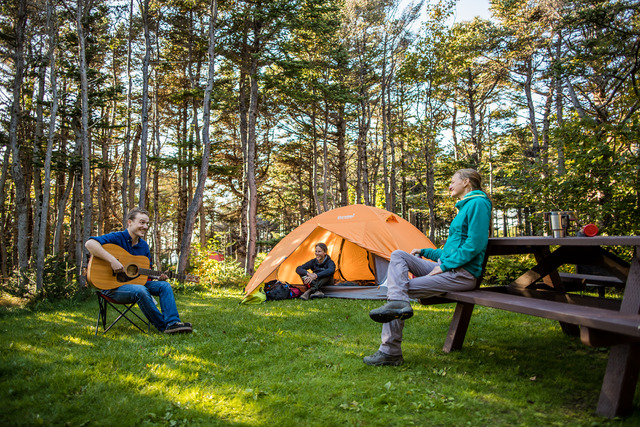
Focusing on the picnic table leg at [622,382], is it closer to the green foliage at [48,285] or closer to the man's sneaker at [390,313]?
the man's sneaker at [390,313]

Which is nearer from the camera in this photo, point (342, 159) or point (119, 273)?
point (119, 273)

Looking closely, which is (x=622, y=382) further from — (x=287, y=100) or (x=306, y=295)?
(x=287, y=100)

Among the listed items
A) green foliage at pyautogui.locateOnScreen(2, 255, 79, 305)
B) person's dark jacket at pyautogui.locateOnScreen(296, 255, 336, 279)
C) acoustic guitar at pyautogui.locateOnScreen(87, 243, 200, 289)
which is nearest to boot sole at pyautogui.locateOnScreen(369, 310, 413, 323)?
acoustic guitar at pyautogui.locateOnScreen(87, 243, 200, 289)

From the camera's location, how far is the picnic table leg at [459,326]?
3162 mm

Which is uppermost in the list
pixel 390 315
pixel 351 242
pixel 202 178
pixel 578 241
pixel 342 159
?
pixel 342 159

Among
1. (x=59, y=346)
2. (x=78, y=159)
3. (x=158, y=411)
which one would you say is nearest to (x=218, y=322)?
(x=59, y=346)

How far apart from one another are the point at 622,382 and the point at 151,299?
4.04 meters

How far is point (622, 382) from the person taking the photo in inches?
78.0

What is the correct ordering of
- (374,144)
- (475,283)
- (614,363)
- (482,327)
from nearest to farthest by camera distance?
1. (614,363)
2. (475,283)
3. (482,327)
4. (374,144)

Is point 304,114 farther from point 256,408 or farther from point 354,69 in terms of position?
point 256,408

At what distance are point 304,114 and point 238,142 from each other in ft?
11.7

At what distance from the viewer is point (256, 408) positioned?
7.50 ft

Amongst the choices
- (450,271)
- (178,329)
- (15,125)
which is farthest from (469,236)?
(15,125)

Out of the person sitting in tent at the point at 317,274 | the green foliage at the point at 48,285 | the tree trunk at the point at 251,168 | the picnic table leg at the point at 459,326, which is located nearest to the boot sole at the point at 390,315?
the picnic table leg at the point at 459,326
